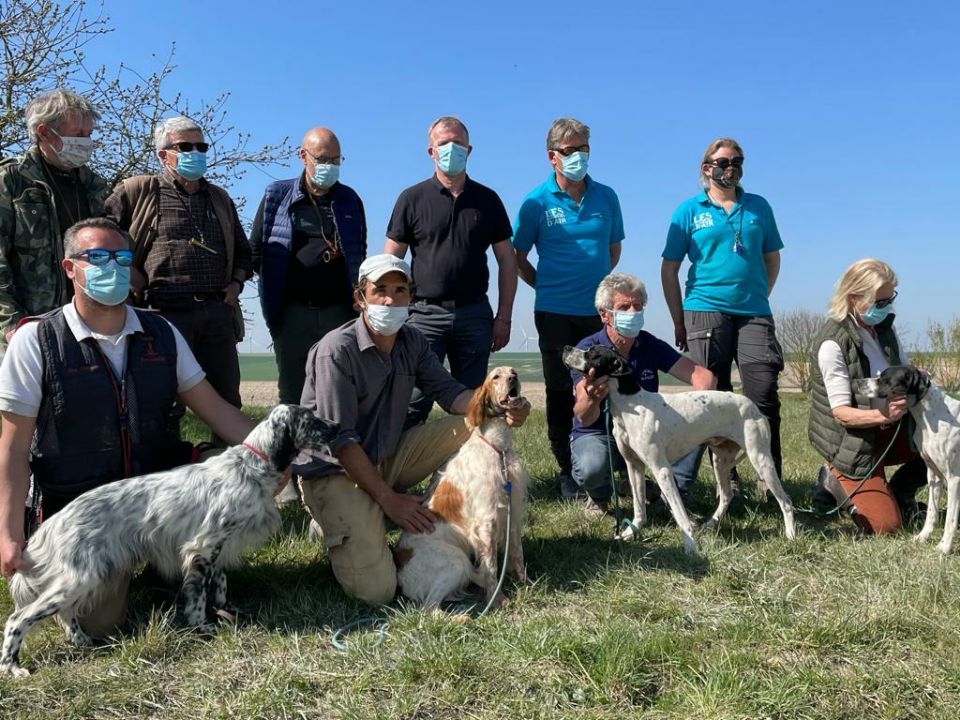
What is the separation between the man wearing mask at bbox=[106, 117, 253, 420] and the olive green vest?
3.79m

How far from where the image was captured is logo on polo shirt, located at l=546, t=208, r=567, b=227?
5.79 metres

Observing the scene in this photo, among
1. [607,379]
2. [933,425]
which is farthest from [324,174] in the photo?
[933,425]

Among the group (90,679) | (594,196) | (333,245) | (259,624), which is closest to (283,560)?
(259,624)

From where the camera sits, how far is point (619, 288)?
4.80 meters

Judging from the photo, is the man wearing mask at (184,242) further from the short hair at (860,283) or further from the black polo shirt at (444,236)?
the short hair at (860,283)

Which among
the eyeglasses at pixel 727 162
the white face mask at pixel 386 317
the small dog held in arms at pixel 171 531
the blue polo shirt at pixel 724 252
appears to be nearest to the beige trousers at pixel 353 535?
the small dog held in arms at pixel 171 531

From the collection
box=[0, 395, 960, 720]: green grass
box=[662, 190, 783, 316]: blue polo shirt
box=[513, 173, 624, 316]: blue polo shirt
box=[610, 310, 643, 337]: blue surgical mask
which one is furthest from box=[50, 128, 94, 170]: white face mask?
box=[662, 190, 783, 316]: blue polo shirt

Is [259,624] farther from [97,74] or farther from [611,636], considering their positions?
[97,74]

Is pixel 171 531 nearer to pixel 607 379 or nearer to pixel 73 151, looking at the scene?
pixel 73 151

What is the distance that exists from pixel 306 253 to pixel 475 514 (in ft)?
7.80

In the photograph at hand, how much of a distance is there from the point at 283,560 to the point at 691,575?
2.20m

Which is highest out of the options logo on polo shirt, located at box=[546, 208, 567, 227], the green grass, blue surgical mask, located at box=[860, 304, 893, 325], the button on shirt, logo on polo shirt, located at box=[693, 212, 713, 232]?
logo on polo shirt, located at box=[546, 208, 567, 227]

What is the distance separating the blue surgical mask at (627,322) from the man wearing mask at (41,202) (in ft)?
10.5

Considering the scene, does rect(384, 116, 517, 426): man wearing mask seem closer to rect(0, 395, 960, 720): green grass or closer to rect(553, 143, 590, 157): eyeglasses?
rect(553, 143, 590, 157): eyeglasses
